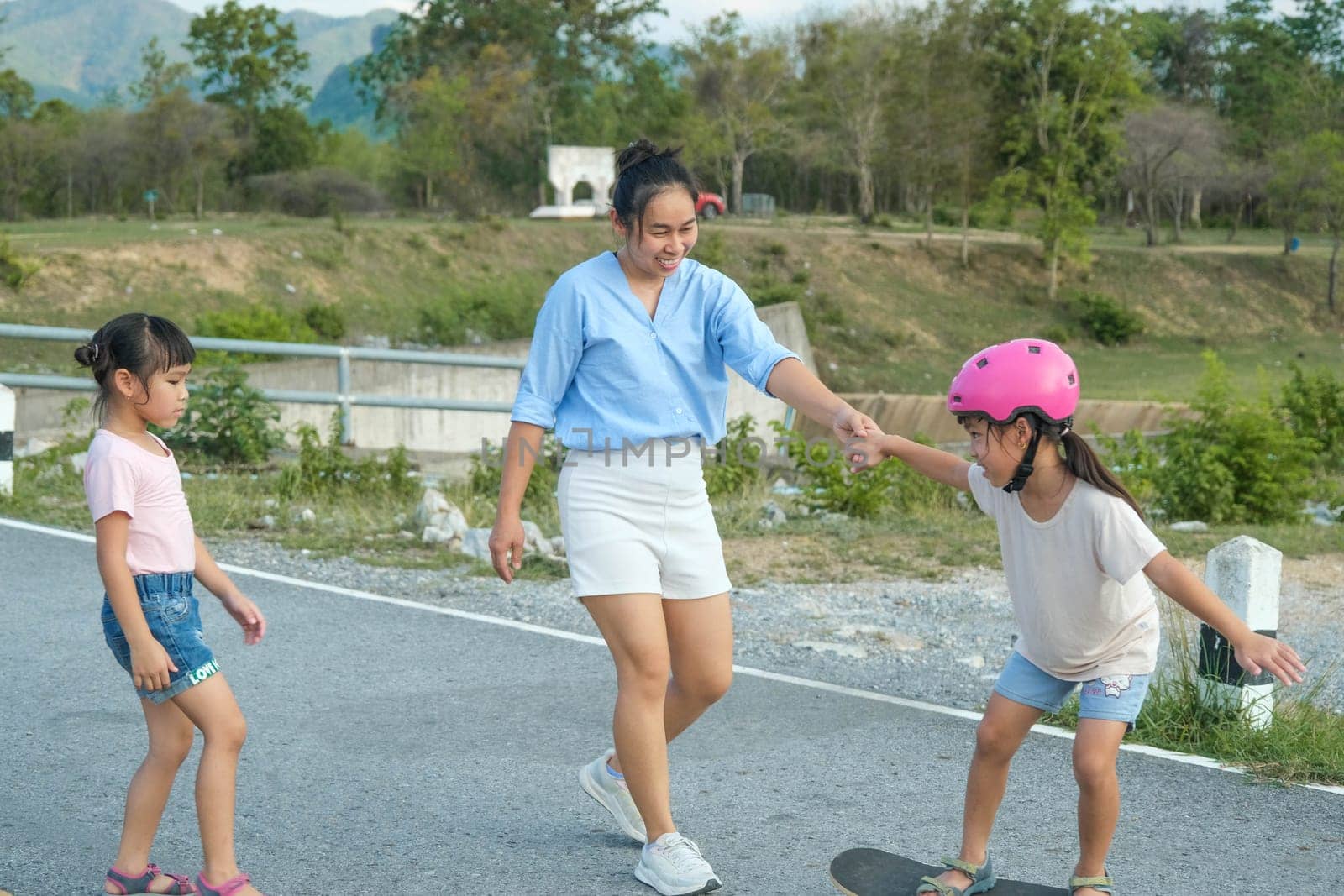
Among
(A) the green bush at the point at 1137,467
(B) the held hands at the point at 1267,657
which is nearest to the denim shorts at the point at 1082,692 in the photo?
(B) the held hands at the point at 1267,657

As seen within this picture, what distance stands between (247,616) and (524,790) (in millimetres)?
1317

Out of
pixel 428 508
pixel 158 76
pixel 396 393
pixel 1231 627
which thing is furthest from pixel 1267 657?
pixel 158 76

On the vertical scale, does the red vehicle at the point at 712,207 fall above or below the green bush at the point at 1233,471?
above

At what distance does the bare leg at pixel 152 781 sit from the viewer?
392 centimetres

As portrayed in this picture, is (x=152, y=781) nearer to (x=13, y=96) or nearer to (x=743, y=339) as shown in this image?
(x=743, y=339)

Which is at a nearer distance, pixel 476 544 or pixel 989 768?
pixel 989 768

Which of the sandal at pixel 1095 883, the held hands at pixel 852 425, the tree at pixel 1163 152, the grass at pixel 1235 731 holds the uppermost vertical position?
the tree at pixel 1163 152

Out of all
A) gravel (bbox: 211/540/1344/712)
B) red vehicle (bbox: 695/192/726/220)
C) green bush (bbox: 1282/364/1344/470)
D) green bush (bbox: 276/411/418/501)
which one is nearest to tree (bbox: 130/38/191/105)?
red vehicle (bbox: 695/192/726/220)

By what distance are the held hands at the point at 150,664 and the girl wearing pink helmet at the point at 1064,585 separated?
2018 mm

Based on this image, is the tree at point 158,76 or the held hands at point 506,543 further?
the tree at point 158,76

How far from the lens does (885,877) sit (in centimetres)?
421

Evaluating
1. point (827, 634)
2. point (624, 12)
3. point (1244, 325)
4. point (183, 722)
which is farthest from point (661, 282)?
point (624, 12)

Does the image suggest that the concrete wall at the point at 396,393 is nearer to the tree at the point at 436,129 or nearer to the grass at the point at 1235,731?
Answer: the grass at the point at 1235,731

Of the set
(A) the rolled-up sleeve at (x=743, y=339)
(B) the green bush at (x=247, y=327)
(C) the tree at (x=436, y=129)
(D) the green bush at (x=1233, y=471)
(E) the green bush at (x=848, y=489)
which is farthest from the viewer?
(C) the tree at (x=436, y=129)
